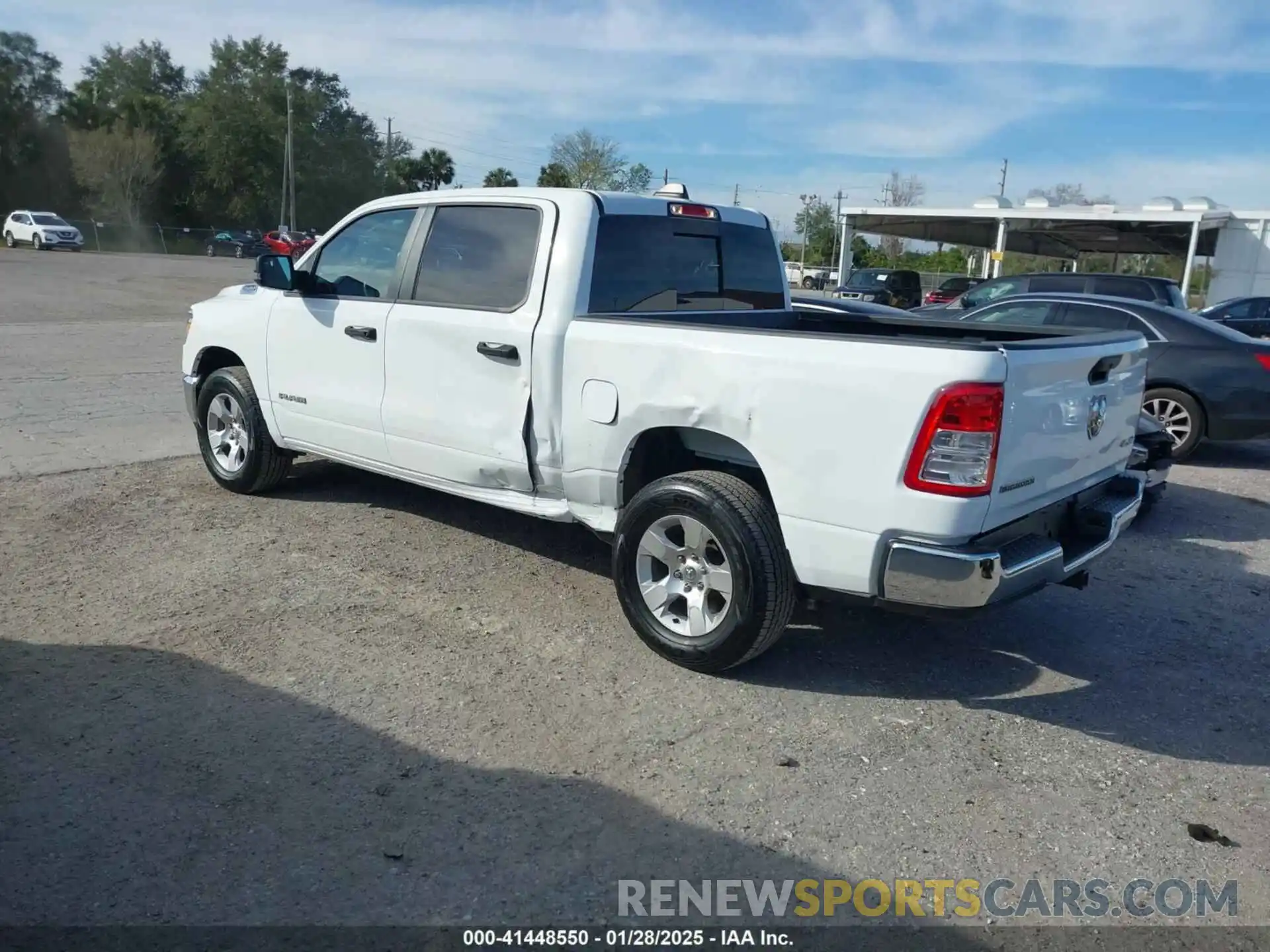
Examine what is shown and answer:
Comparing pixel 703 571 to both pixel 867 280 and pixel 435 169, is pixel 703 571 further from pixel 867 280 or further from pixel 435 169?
pixel 435 169

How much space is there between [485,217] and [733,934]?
12.1 ft

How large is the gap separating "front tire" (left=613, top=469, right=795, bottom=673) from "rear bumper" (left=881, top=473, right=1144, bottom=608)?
514mm

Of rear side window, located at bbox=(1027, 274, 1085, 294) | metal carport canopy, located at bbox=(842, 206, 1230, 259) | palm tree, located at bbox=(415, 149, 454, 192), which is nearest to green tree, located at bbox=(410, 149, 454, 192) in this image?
palm tree, located at bbox=(415, 149, 454, 192)

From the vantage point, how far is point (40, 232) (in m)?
46.1

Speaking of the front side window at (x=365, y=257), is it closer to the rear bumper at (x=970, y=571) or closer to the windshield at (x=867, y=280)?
the rear bumper at (x=970, y=571)

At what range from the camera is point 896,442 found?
3627mm

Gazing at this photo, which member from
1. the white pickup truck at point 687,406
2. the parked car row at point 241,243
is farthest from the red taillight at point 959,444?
Answer: the parked car row at point 241,243

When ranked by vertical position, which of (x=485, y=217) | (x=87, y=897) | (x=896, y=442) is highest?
(x=485, y=217)

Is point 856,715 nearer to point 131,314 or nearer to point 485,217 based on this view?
point 485,217

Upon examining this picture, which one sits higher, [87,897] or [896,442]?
[896,442]

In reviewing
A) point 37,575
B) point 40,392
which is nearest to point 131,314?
point 40,392

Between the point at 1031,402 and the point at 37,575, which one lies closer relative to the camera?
the point at 1031,402

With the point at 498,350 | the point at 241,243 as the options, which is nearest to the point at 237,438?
the point at 498,350

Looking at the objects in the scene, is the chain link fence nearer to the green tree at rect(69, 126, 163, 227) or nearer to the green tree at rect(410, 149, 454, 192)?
the green tree at rect(69, 126, 163, 227)
